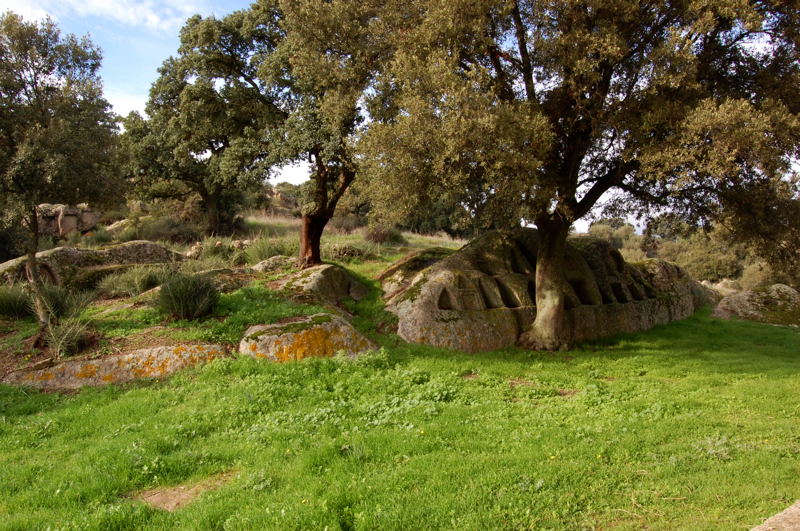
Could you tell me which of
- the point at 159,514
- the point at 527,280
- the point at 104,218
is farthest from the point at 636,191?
the point at 104,218

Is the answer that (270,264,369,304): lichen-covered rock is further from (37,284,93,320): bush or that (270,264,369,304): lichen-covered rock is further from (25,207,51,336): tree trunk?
(25,207,51,336): tree trunk

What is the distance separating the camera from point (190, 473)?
5.20 meters

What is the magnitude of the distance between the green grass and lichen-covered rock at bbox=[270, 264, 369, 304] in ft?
14.4

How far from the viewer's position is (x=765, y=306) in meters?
19.7

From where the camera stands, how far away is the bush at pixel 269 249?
57.7 feet

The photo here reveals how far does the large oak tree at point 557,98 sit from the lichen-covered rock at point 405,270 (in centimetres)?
390

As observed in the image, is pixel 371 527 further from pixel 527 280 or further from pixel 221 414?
pixel 527 280

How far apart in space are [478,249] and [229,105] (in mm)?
8444

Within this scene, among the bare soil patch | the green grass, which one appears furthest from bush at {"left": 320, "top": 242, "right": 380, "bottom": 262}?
the bare soil patch

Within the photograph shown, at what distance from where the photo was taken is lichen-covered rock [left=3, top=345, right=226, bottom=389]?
8.17 m

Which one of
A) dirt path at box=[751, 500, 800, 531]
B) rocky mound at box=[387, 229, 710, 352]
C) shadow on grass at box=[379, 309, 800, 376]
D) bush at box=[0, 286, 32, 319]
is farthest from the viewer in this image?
bush at box=[0, 286, 32, 319]

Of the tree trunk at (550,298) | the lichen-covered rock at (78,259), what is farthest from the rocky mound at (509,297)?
the lichen-covered rock at (78,259)

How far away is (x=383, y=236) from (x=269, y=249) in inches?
289

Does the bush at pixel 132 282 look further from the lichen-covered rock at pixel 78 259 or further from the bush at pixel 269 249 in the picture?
the bush at pixel 269 249
